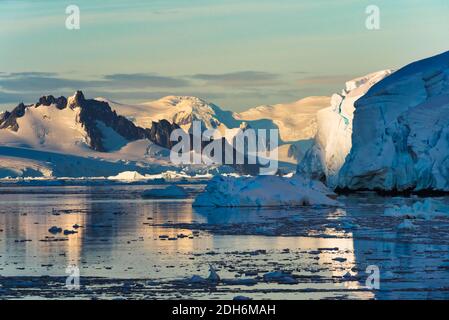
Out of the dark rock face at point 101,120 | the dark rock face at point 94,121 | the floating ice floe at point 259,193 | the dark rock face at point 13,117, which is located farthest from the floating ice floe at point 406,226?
the dark rock face at point 13,117

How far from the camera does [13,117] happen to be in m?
183

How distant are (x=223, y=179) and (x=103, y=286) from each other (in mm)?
23881

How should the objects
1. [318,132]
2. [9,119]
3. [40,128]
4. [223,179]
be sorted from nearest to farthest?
1. [223,179]
2. [318,132]
3. [40,128]
4. [9,119]

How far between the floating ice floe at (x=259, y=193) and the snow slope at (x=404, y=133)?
664 centimetres

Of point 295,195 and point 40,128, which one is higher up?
point 40,128

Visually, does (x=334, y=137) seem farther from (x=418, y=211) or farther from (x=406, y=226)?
(x=406, y=226)

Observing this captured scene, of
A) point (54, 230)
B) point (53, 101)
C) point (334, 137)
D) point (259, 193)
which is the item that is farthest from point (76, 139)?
point (54, 230)

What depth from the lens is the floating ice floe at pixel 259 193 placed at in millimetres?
40688

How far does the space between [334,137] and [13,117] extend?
128 metres
